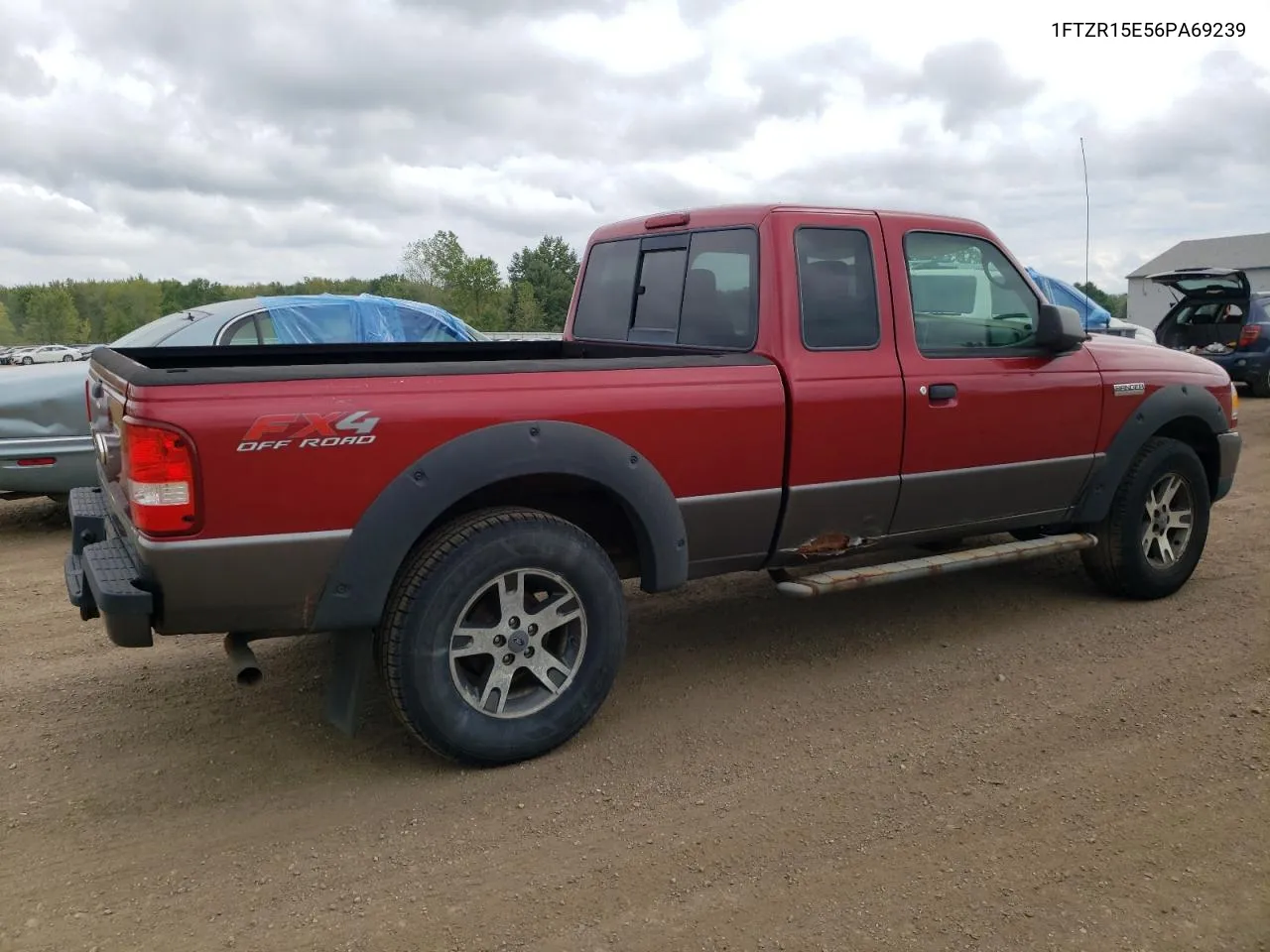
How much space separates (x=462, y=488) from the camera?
11.1 ft

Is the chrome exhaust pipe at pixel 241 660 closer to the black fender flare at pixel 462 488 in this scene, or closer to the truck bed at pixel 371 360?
the black fender flare at pixel 462 488

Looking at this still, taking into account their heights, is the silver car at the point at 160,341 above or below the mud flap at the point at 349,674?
above

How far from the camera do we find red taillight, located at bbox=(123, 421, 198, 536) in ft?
9.75

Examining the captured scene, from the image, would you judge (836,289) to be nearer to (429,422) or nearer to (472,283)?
(429,422)

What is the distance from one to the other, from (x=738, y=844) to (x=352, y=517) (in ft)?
5.11

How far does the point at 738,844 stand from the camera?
311cm

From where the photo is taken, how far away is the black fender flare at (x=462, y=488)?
128 inches

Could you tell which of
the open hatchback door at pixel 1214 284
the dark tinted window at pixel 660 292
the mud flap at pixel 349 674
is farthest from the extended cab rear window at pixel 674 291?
the open hatchback door at pixel 1214 284

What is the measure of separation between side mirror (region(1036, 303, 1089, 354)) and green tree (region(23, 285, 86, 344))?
72128 mm

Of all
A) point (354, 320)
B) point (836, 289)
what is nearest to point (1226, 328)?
point (354, 320)

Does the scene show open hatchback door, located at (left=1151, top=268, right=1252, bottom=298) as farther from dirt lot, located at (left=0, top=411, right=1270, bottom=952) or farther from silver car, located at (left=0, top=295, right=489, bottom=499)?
dirt lot, located at (left=0, top=411, right=1270, bottom=952)

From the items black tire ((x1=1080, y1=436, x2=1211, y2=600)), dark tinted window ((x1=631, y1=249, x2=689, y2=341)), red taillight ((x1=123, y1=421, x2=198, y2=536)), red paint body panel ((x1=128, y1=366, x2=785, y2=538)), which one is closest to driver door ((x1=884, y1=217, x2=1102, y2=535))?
black tire ((x1=1080, y1=436, x2=1211, y2=600))

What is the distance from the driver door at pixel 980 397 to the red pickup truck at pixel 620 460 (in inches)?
0.5

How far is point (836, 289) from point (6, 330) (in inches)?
2815
